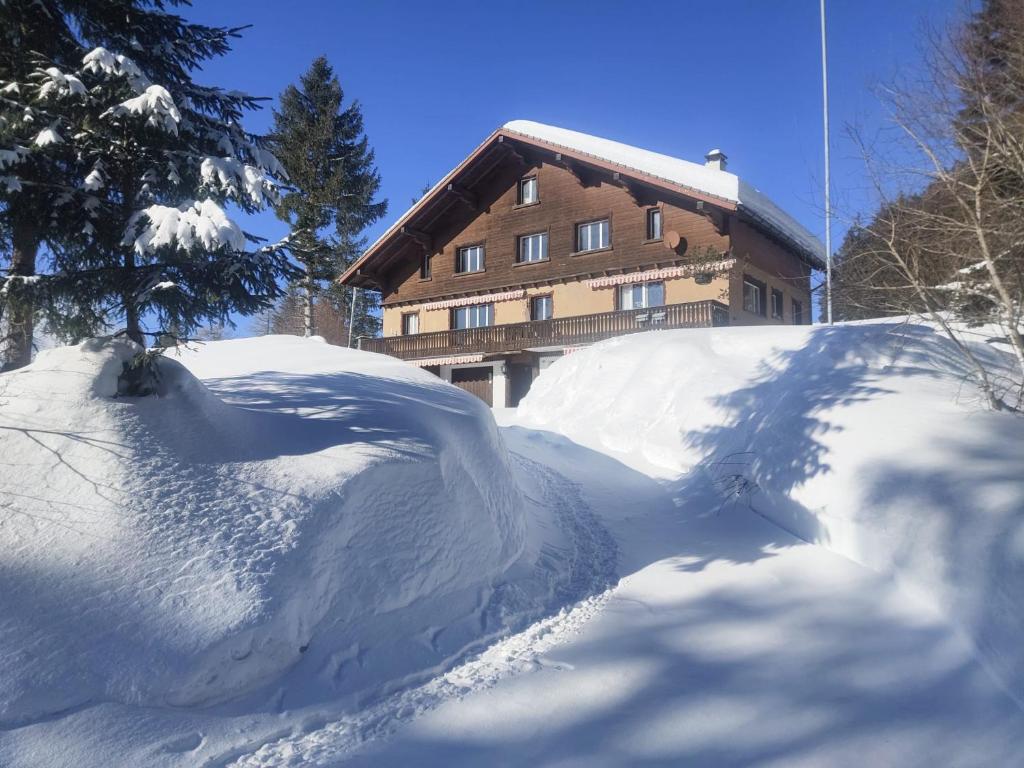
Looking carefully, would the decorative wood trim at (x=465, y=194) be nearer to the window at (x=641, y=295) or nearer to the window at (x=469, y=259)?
the window at (x=469, y=259)

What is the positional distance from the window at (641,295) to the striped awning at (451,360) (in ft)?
18.1

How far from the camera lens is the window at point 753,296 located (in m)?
22.0

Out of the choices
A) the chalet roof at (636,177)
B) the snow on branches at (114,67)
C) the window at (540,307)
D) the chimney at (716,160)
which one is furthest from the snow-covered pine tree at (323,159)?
the snow on branches at (114,67)

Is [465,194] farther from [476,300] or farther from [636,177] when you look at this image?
[636,177]

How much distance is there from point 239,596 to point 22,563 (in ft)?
4.47

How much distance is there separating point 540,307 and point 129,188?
62.6 ft

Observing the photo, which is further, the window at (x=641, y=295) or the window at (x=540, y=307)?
the window at (x=540, y=307)

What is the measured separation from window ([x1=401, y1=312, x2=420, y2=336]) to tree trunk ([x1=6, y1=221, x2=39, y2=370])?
21.5m

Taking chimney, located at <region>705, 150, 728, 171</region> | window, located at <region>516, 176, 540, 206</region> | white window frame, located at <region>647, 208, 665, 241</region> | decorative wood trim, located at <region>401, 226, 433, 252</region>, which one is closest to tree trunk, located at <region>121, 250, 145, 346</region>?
white window frame, located at <region>647, 208, 665, 241</region>

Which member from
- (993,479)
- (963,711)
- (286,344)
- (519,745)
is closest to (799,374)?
(993,479)

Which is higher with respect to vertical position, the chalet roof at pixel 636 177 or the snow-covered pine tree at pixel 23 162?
the chalet roof at pixel 636 177

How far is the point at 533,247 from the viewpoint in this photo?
25.5 metres

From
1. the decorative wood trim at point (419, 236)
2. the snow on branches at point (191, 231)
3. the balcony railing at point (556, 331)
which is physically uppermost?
the decorative wood trim at point (419, 236)

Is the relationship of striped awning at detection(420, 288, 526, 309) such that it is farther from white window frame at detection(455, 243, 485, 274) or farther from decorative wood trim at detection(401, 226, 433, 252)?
decorative wood trim at detection(401, 226, 433, 252)
